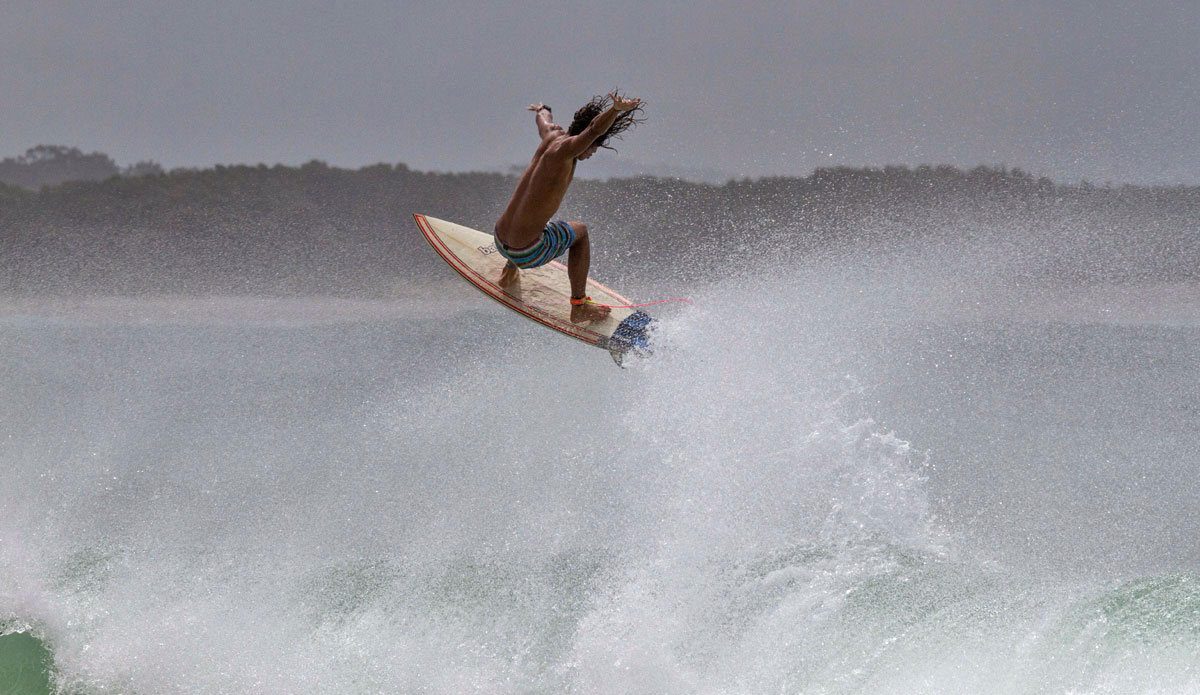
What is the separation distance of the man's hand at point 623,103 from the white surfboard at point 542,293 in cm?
127

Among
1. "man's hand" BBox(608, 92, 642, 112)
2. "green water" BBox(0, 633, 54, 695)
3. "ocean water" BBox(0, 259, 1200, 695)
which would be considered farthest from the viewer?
"green water" BBox(0, 633, 54, 695)

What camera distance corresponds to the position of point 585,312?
4402 mm

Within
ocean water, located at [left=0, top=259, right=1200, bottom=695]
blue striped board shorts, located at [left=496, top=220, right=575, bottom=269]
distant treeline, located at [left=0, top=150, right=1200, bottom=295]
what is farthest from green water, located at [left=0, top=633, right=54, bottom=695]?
distant treeline, located at [left=0, top=150, right=1200, bottom=295]

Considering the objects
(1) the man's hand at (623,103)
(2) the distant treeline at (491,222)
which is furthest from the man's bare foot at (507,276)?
(2) the distant treeline at (491,222)

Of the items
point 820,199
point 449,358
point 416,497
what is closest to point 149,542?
point 416,497

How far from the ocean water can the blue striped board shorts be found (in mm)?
718

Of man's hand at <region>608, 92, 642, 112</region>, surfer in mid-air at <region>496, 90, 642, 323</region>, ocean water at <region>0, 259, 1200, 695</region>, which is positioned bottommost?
ocean water at <region>0, 259, 1200, 695</region>

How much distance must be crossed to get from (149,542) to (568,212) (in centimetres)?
382

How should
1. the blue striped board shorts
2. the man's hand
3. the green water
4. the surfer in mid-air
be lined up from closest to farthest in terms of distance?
the man's hand → the surfer in mid-air → the blue striped board shorts → the green water

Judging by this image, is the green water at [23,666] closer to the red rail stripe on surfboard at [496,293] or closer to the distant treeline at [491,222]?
the red rail stripe on surfboard at [496,293]

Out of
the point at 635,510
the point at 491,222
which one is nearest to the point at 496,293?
the point at 635,510

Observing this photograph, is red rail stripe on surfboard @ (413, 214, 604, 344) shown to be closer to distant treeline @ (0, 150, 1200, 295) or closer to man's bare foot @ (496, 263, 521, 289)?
man's bare foot @ (496, 263, 521, 289)

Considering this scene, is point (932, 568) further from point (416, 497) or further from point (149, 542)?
point (149, 542)

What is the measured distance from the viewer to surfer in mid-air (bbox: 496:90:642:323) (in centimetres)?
349
